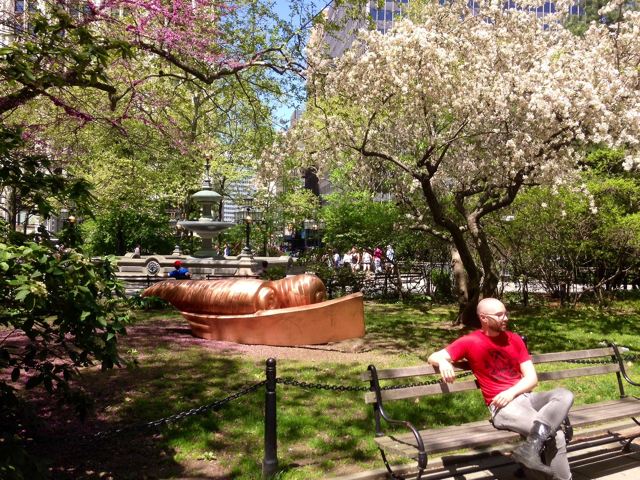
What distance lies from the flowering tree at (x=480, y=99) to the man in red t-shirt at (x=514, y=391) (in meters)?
6.55

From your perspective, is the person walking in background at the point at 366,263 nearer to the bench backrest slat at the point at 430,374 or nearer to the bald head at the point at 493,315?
the bench backrest slat at the point at 430,374

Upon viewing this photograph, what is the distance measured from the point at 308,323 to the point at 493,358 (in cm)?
544

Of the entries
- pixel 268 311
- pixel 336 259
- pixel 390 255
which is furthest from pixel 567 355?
pixel 336 259

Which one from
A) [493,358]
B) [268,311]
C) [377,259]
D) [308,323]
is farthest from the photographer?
[377,259]

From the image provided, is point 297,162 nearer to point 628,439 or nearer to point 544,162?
point 544,162

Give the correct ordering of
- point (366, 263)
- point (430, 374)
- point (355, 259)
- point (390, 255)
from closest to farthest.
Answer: point (430, 374) → point (390, 255) → point (366, 263) → point (355, 259)

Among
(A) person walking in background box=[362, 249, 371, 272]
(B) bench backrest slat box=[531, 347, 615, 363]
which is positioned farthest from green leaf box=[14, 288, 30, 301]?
(A) person walking in background box=[362, 249, 371, 272]

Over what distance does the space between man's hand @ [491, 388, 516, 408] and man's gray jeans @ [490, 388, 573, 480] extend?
4 centimetres

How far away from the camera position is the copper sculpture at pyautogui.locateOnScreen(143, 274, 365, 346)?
30.5ft

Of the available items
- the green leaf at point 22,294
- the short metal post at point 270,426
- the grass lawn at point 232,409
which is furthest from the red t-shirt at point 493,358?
the green leaf at point 22,294

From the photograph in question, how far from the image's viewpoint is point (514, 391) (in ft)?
13.0

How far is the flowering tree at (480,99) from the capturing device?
9953 mm

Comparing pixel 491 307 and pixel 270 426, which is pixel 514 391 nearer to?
pixel 491 307

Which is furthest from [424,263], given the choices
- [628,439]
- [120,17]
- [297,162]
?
[628,439]
